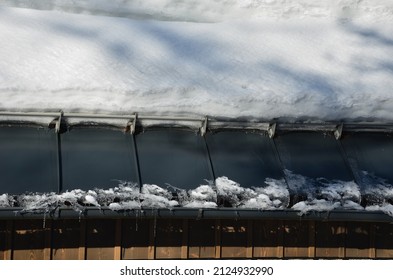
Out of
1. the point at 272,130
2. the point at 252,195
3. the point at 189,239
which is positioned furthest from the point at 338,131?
the point at 189,239

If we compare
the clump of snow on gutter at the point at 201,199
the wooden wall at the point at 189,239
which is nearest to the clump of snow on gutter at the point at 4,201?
the wooden wall at the point at 189,239

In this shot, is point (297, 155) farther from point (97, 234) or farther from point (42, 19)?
point (42, 19)

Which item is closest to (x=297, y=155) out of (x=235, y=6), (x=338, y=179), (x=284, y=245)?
(x=338, y=179)

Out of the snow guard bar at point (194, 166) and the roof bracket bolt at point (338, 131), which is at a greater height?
the roof bracket bolt at point (338, 131)

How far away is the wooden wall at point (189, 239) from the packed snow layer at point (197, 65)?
0.72 m

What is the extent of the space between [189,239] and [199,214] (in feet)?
1.27

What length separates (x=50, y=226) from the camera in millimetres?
4645

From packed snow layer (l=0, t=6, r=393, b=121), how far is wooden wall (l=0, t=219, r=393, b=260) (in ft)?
2.36

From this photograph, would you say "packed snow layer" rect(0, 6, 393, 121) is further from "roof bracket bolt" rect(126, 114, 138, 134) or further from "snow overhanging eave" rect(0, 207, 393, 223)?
"snow overhanging eave" rect(0, 207, 393, 223)

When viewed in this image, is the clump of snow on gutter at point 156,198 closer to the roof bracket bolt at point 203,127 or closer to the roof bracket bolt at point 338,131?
the roof bracket bolt at point 203,127

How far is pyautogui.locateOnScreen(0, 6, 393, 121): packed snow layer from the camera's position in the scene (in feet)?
15.5

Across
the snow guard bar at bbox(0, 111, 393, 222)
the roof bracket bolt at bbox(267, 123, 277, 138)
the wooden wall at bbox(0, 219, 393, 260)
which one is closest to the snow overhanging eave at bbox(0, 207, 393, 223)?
the snow guard bar at bbox(0, 111, 393, 222)

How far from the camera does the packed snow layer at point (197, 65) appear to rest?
15.5ft

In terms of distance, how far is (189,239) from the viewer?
4.85 meters
